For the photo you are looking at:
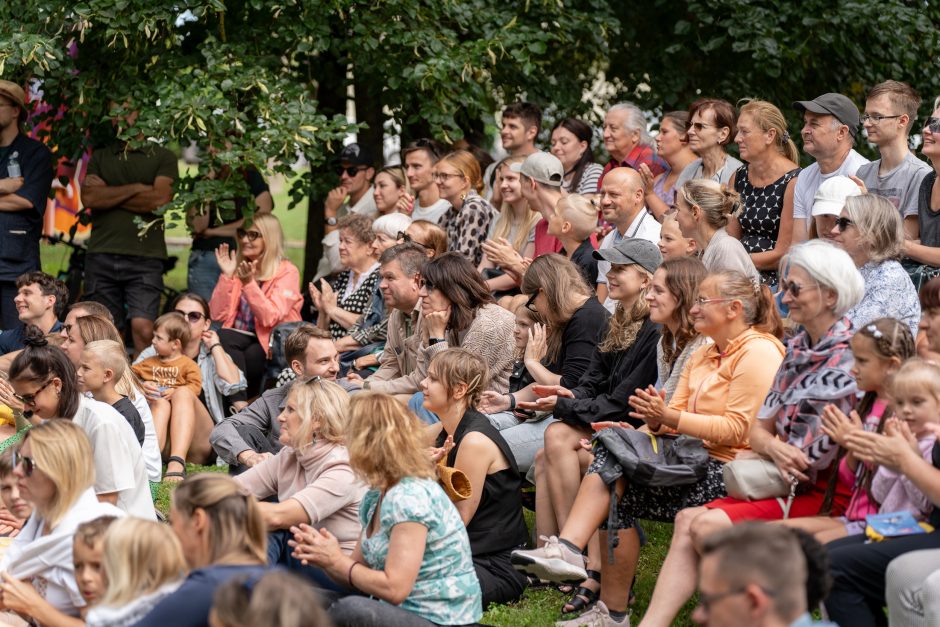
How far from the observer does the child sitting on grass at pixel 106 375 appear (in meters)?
6.87

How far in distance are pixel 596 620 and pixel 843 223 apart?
2.03m

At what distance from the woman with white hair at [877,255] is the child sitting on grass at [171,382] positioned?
14.8ft

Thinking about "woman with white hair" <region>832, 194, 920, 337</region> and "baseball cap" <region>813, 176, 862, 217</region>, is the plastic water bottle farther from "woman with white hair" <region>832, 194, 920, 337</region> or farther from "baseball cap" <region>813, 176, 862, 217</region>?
"woman with white hair" <region>832, 194, 920, 337</region>

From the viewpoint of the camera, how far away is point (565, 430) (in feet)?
19.8

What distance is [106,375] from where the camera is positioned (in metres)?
6.90

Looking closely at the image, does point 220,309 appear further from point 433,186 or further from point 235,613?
point 235,613

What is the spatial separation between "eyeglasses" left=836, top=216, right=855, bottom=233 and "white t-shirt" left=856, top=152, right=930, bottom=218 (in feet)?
3.17

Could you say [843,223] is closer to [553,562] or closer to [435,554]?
[553,562]

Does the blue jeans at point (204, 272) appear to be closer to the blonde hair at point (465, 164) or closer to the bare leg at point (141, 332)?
the bare leg at point (141, 332)

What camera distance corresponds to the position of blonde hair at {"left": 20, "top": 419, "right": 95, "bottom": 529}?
4574mm

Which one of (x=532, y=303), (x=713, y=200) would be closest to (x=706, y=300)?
(x=713, y=200)

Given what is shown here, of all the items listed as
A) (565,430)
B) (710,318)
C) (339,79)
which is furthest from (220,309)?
(710,318)

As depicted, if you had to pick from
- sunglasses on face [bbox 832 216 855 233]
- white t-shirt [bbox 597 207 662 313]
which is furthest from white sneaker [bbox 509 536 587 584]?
white t-shirt [bbox 597 207 662 313]

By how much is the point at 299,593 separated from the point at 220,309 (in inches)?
234
